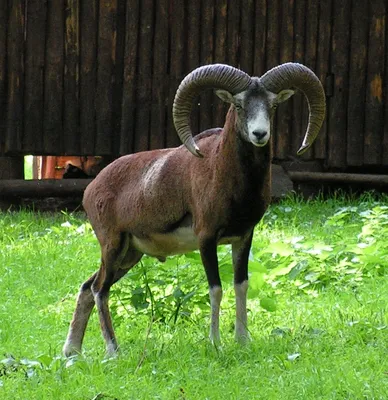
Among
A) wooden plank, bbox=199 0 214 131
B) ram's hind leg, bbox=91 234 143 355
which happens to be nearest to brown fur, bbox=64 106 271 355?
ram's hind leg, bbox=91 234 143 355

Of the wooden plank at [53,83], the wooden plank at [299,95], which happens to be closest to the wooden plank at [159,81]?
the wooden plank at [53,83]

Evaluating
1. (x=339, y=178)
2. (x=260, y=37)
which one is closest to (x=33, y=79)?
(x=260, y=37)

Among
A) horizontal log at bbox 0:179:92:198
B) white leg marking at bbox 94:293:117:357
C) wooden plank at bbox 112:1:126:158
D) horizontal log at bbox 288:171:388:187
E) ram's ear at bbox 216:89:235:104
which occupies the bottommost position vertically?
horizontal log at bbox 0:179:92:198

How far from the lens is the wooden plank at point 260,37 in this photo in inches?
622

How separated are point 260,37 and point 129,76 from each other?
186 centimetres

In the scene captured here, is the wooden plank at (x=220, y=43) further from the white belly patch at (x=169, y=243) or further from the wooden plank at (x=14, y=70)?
the white belly patch at (x=169, y=243)

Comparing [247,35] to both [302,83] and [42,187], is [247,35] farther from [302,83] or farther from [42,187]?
[302,83]

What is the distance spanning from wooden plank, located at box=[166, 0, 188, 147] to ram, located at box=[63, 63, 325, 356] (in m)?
6.34

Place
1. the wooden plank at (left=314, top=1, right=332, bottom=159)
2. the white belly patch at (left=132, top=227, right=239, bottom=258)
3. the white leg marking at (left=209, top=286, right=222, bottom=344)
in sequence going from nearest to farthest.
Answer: the white leg marking at (left=209, top=286, right=222, bottom=344) < the white belly patch at (left=132, top=227, right=239, bottom=258) < the wooden plank at (left=314, top=1, right=332, bottom=159)

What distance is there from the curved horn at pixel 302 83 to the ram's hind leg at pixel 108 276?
5.35 ft

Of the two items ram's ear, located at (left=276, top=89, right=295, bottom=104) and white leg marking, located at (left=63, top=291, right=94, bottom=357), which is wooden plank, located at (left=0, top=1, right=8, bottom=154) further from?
ram's ear, located at (left=276, top=89, right=295, bottom=104)

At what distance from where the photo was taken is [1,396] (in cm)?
727

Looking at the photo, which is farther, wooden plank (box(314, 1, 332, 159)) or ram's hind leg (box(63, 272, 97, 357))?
wooden plank (box(314, 1, 332, 159))

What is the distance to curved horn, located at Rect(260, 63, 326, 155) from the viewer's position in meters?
8.56
